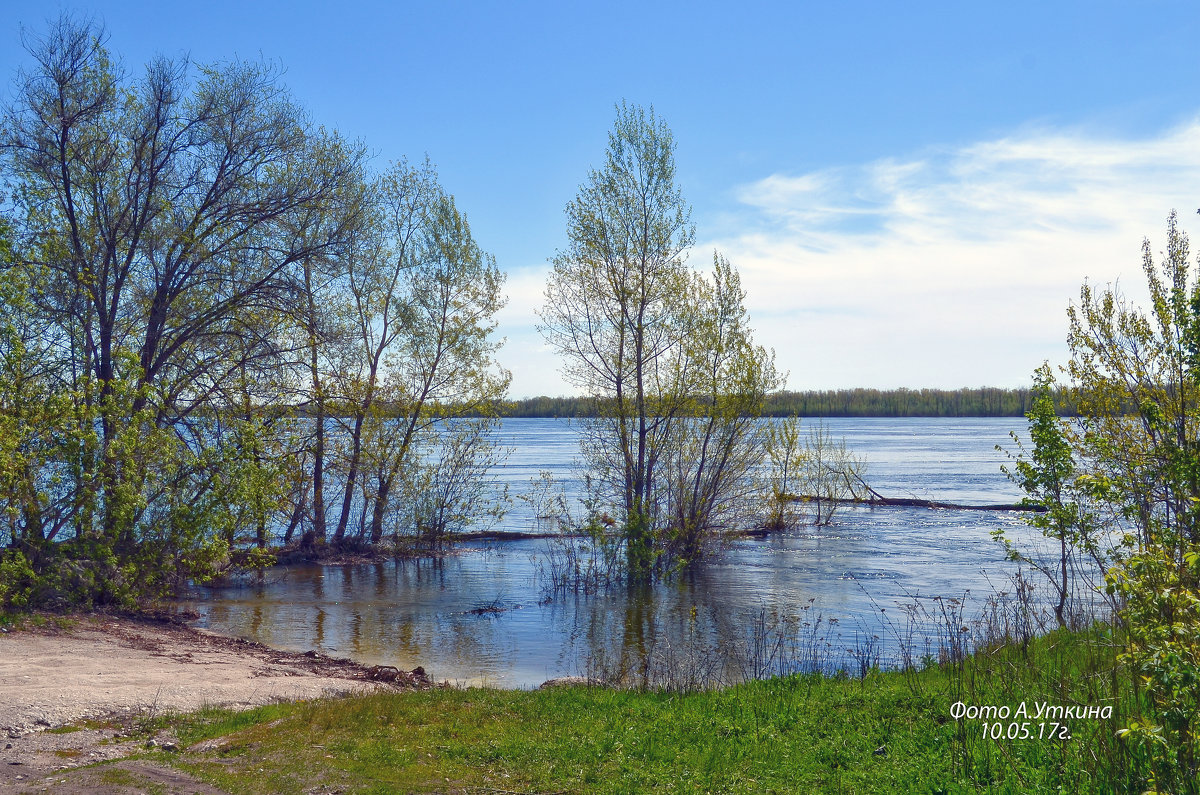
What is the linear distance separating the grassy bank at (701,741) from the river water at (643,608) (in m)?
2.19

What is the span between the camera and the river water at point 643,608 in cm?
1516

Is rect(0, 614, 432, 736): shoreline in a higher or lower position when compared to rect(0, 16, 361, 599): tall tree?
lower

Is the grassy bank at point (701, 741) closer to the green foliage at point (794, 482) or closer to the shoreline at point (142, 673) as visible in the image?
the shoreline at point (142, 673)

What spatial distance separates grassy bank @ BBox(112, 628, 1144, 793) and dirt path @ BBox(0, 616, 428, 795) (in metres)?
0.64

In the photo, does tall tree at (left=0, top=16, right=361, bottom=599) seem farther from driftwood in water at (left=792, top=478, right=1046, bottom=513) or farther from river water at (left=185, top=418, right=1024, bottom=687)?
driftwood in water at (left=792, top=478, right=1046, bottom=513)

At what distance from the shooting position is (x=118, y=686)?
10555mm

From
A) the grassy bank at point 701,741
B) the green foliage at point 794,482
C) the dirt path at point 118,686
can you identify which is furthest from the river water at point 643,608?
the grassy bank at point 701,741

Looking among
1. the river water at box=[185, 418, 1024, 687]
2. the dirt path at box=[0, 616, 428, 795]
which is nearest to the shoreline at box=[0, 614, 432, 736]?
the dirt path at box=[0, 616, 428, 795]

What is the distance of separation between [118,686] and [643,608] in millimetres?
12307

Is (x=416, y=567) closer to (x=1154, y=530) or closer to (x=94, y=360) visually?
(x=94, y=360)

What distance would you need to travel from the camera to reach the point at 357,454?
28344 mm

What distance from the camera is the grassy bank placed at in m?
7.00

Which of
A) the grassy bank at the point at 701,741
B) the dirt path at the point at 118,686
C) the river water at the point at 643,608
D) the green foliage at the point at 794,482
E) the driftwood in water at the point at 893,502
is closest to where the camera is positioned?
the grassy bank at the point at 701,741

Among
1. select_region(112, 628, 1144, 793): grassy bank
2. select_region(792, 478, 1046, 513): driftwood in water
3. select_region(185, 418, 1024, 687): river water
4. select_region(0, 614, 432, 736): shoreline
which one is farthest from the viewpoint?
select_region(792, 478, 1046, 513): driftwood in water
